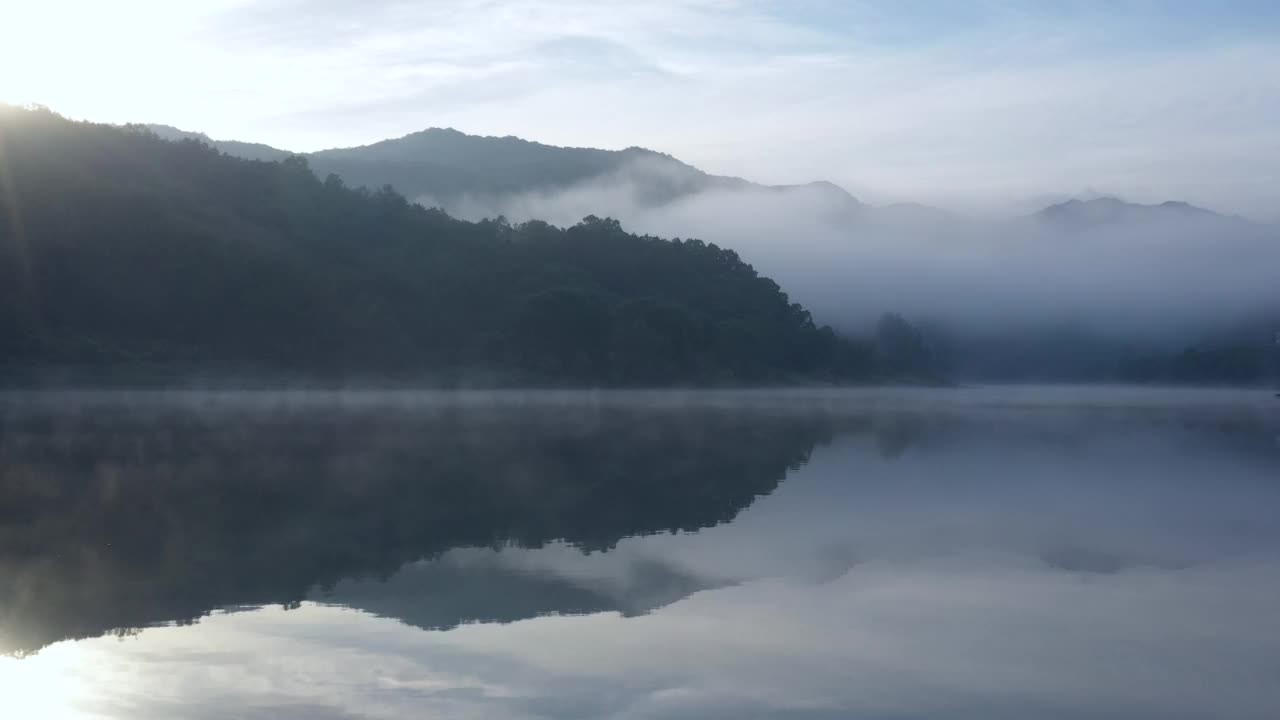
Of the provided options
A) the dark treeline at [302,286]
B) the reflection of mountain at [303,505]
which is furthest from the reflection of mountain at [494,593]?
the dark treeline at [302,286]

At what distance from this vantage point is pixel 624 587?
9.81 m

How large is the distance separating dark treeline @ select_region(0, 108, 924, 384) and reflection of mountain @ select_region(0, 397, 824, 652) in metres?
35.1

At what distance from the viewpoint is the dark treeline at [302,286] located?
60531mm

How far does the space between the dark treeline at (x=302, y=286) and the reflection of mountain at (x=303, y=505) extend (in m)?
35.1

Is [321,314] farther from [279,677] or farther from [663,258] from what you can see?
[279,677]

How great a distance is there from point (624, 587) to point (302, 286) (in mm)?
63214

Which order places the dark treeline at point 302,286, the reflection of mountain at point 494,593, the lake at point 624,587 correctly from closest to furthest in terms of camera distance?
the lake at point 624,587
the reflection of mountain at point 494,593
the dark treeline at point 302,286

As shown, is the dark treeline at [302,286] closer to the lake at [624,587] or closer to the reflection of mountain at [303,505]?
the reflection of mountain at [303,505]

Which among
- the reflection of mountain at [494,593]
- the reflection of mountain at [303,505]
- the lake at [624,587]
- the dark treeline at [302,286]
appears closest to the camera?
the lake at [624,587]

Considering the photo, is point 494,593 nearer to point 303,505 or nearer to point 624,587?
point 624,587

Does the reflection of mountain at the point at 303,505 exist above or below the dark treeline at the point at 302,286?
below

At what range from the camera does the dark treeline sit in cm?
6053

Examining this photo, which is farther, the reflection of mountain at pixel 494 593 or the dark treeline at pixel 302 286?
the dark treeline at pixel 302 286

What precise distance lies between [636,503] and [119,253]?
189 feet
